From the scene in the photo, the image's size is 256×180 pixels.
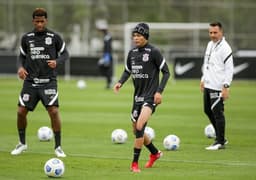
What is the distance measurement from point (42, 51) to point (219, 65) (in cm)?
357

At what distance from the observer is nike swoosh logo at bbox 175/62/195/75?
37031 mm

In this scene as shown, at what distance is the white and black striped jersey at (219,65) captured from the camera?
50.4ft

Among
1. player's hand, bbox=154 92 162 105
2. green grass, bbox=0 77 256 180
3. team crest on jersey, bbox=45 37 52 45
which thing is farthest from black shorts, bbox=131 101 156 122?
team crest on jersey, bbox=45 37 52 45

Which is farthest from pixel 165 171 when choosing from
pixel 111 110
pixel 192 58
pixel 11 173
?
pixel 192 58

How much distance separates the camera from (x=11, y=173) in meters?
12.3

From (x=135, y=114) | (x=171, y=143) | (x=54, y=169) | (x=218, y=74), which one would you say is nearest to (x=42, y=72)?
(x=135, y=114)

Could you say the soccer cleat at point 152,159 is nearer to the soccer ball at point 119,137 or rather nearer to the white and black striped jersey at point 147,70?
the white and black striped jersey at point 147,70

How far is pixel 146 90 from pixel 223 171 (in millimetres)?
1794

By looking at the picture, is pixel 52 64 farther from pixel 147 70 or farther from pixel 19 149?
pixel 147 70

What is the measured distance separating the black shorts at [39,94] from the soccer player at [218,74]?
320 centimetres

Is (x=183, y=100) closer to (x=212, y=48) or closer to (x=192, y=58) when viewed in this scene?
(x=192, y=58)

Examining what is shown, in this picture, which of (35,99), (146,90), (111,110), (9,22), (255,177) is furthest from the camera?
(9,22)

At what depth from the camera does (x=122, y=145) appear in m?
15.9

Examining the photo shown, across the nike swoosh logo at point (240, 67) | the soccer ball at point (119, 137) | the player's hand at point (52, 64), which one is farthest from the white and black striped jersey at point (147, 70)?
the nike swoosh logo at point (240, 67)
